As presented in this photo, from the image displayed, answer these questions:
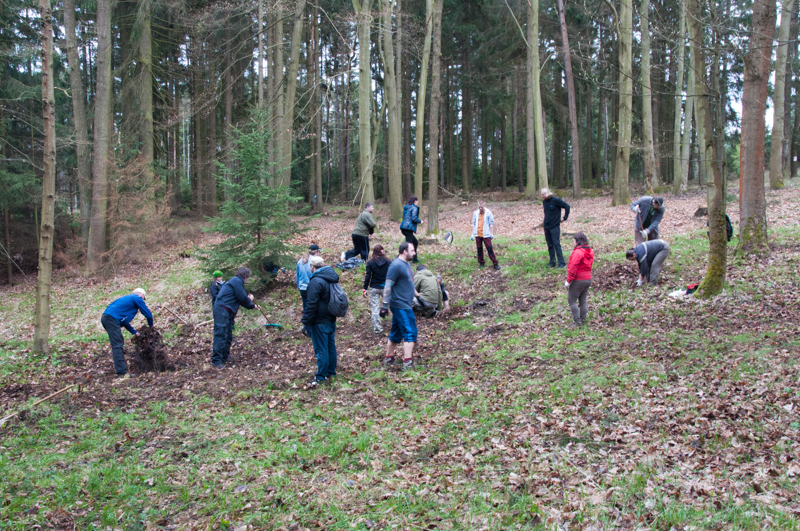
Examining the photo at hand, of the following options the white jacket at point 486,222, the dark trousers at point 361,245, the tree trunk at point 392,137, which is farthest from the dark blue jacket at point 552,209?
the tree trunk at point 392,137

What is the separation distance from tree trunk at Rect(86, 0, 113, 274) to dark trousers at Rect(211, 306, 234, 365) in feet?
A: 37.7

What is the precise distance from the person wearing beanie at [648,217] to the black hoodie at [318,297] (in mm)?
6957

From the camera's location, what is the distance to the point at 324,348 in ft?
24.8

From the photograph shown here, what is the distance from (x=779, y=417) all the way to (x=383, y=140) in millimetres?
35136

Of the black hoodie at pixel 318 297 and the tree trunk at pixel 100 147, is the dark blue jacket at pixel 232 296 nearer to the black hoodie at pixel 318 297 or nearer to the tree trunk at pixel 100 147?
the black hoodie at pixel 318 297

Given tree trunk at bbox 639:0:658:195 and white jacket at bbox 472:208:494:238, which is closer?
white jacket at bbox 472:208:494:238

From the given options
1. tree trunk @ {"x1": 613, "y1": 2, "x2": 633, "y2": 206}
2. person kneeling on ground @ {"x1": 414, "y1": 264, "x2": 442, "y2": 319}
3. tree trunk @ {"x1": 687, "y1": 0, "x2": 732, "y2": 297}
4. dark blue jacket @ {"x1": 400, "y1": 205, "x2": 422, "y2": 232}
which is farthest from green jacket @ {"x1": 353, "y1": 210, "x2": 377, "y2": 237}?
tree trunk @ {"x1": 613, "y1": 2, "x2": 633, "y2": 206}

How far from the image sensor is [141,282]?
16453 millimetres

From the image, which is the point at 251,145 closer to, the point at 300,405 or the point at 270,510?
the point at 300,405

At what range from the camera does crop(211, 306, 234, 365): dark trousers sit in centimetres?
925

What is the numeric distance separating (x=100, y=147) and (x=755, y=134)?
19.8m

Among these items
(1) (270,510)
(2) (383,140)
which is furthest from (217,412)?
(2) (383,140)

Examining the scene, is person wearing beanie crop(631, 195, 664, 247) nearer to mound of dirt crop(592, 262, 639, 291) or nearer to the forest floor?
mound of dirt crop(592, 262, 639, 291)

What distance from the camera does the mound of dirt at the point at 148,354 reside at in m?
9.09
